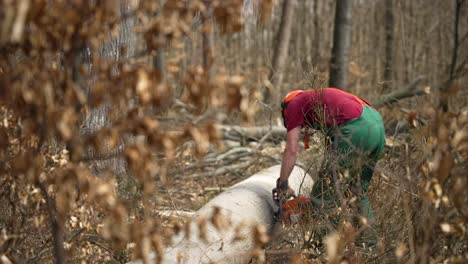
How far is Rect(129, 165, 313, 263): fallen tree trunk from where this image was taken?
3.91 meters

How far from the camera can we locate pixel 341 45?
892 centimetres

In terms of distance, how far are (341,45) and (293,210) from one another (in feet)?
15.2

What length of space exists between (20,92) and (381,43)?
46.9 ft

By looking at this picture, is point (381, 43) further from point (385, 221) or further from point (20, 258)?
point (20, 258)

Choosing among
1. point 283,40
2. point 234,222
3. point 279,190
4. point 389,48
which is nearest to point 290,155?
point 279,190

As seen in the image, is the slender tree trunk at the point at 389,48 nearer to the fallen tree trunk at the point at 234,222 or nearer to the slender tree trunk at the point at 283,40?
the slender tree trunk at the point at 283,40

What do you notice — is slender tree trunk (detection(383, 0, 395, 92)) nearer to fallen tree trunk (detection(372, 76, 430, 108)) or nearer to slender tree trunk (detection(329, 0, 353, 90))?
fallen tree trunk (detection(372, 76, 430, 108))

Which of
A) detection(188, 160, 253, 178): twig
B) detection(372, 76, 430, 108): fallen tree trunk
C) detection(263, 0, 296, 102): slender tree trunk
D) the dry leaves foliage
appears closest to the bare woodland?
the dry leaves foliage

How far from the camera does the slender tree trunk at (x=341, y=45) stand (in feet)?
29.0

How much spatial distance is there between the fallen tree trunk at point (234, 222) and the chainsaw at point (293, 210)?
10 cm

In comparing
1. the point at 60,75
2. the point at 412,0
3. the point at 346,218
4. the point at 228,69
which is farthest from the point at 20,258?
the point at 412,0

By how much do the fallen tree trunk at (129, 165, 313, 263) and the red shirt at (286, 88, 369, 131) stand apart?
529 mm

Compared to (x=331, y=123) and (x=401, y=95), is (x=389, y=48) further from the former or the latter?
(x=331, y=123)

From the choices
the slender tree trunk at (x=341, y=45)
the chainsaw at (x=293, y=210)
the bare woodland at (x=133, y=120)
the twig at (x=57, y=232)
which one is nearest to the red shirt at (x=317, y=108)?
A: the chainsaw at (x=293, y=210)
